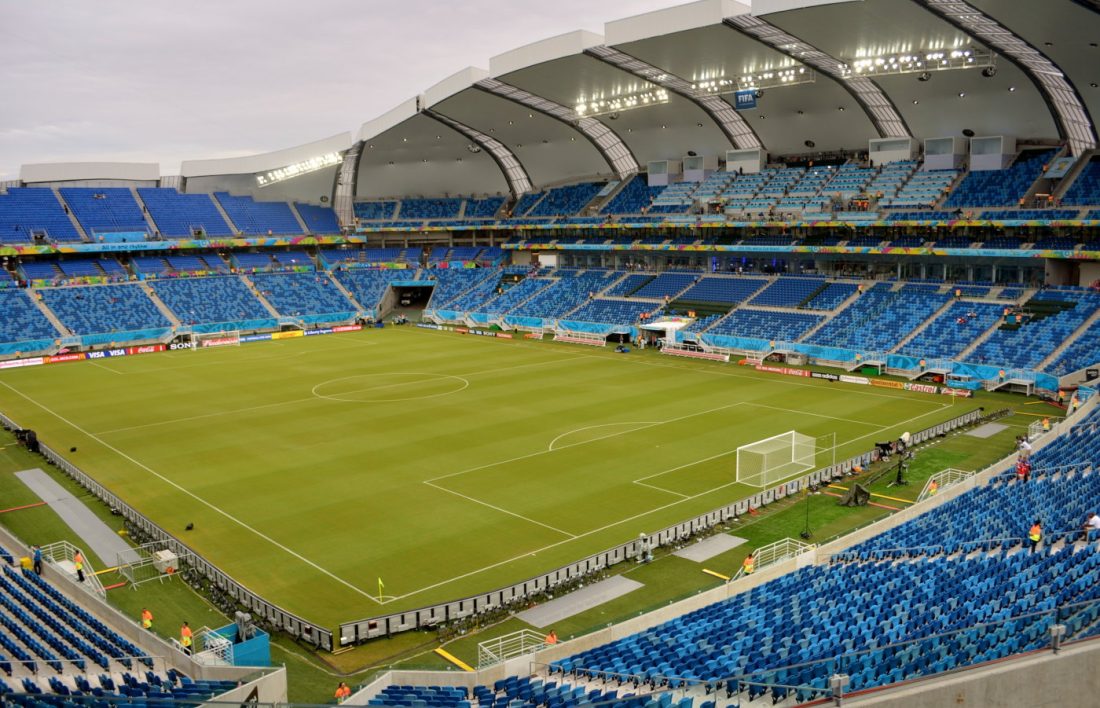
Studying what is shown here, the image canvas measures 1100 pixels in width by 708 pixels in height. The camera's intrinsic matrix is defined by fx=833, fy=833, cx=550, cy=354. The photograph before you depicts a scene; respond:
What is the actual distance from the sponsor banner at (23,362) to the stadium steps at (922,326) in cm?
5889

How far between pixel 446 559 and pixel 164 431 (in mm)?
21684

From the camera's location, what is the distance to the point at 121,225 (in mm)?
79562

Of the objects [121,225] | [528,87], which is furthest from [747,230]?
[121,225]

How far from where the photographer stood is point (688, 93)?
63406mm

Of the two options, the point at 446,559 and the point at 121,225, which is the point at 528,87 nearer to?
the point at 121,225

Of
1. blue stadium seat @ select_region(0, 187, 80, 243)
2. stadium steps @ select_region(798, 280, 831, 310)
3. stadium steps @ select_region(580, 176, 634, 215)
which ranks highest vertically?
stadium steps @ select_region(580, 176, 634, 215)

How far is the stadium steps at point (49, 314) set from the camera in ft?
213

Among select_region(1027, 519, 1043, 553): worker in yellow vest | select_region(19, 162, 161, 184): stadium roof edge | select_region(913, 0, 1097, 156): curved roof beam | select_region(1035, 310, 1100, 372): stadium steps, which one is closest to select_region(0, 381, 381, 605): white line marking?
select_region(1027, 519, 1043, 553): worker in yellow vest

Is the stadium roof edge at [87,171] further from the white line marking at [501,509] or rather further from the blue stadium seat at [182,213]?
the white line marking at [501,509]

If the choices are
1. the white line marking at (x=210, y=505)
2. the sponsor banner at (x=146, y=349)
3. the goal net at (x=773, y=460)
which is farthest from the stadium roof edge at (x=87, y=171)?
the goal net at (x=773, y=460)

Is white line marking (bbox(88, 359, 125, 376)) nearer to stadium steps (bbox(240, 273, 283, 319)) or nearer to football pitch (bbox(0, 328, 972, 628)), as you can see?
football pitch (bbox(0, 328, 972, 628))

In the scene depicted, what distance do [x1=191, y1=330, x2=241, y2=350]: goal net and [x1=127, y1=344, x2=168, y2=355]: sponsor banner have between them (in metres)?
2.40

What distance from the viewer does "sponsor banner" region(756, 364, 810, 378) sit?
2019 inches

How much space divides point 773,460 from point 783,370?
73.3 feet
